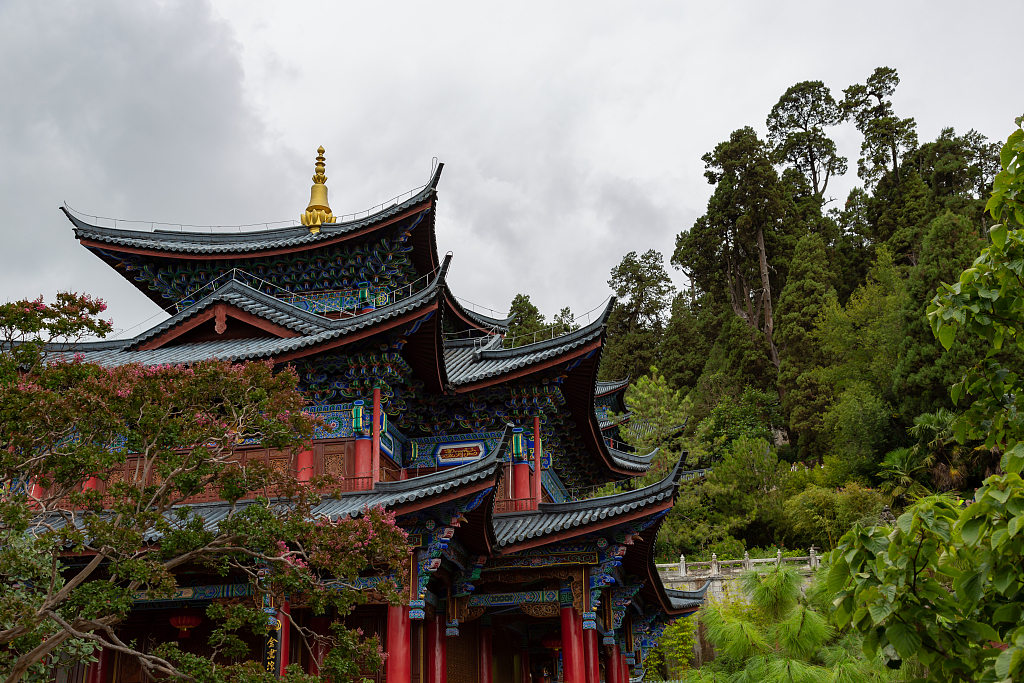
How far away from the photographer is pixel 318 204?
717 inches

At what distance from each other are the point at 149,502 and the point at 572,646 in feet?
22.4

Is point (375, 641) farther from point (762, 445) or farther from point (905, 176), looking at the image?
point (905, 176)

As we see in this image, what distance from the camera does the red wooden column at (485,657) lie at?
14445 mm

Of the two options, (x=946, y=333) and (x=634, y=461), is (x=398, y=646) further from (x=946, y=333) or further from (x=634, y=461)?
(x=634, y=461)

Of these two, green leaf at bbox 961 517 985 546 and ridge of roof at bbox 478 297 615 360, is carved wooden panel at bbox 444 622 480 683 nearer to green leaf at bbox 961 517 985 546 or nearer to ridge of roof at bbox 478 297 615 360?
ridge of roof at bbox 478 297 615 360

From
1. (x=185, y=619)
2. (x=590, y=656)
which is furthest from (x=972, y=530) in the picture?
(x=590, y=656)

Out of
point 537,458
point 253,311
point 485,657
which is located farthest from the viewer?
point 537,458

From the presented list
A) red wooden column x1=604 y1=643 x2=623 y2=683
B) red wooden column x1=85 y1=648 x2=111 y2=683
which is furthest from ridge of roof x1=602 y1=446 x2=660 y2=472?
red wooden column x1=85 y1=648 x2=111 y2=683

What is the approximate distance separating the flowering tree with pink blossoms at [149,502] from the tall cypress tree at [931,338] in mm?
33035

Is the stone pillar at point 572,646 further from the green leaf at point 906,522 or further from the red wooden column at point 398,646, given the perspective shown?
the green leaf at point 906,522

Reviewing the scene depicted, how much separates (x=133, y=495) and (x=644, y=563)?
30.3 ft

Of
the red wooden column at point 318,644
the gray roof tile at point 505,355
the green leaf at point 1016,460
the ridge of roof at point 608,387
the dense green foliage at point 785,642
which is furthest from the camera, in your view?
the ridge of roof at point 608,387

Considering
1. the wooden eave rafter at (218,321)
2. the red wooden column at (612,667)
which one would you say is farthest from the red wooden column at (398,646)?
the red wooden column at (612,667)

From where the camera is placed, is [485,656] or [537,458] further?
[537,458]
